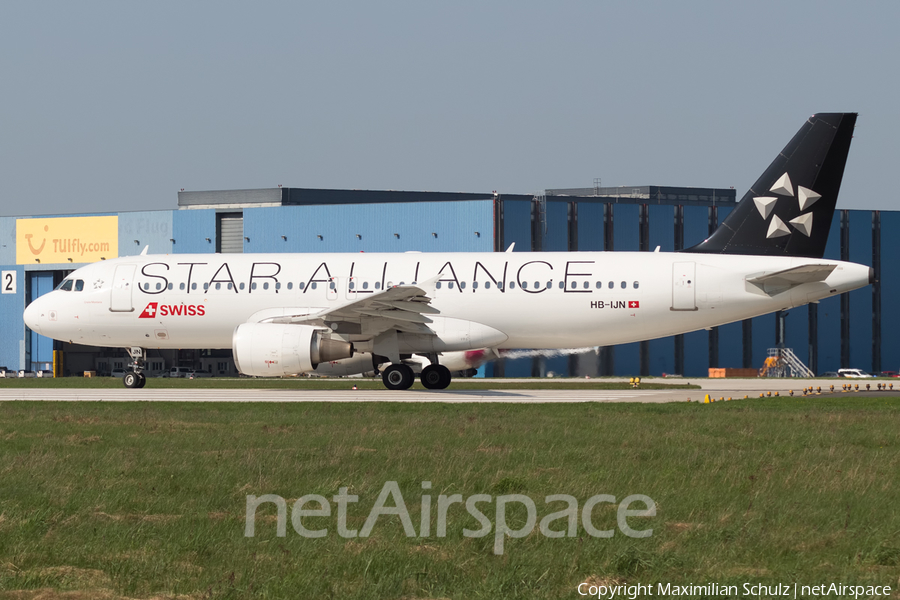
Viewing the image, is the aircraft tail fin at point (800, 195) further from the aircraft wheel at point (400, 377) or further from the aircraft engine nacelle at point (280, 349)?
the aircraft engine nacelle at point (280, 349)

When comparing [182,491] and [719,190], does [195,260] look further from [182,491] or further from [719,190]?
[719,190]

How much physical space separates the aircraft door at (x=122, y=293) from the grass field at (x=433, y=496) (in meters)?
12.5

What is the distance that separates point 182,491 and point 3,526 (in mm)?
2327

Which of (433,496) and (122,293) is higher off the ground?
(122,293)

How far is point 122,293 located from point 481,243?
24.3 m

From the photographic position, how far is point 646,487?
12.0m

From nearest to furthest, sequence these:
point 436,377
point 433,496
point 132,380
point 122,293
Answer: point 433,496 → point 436,377 → point 122,293 → point 132,380

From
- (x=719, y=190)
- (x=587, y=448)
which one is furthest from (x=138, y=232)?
(x=587, y=448)

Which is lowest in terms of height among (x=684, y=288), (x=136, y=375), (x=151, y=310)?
(x=136, y=375)

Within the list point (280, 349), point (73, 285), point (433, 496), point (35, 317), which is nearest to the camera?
point (433, 496)

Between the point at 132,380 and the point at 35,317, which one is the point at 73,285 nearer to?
the point at 35,317

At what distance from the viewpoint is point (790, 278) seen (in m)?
29.4

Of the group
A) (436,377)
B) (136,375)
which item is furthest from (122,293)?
(436,377)

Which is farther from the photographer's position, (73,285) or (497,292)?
(73,285)
